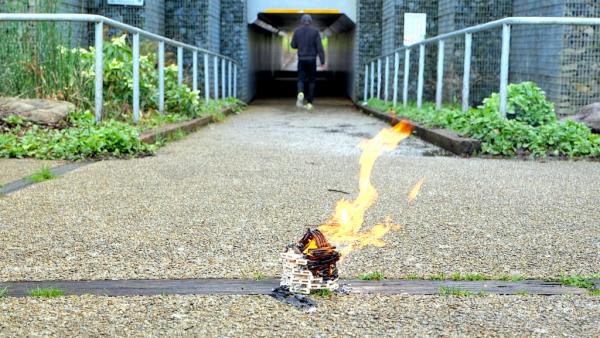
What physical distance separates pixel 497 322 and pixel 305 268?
580 millimetres

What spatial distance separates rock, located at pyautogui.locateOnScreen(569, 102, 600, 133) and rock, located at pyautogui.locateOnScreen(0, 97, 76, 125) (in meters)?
5.19

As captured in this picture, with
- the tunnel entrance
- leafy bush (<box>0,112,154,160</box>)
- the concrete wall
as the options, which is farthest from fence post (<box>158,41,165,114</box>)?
the tunnel entrance

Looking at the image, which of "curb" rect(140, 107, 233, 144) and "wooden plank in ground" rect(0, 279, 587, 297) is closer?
"wooden plank in ground" rect(0, 279, 587, 297)

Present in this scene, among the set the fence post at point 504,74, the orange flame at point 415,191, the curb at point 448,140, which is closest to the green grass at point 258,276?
the orange flame at point 415,191

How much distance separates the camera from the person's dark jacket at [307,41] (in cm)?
1547

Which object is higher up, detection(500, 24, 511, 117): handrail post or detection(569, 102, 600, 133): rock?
detection(500, 24, 511, 117): handrail post

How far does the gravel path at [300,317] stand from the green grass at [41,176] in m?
2.59

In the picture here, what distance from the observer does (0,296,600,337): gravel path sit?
2.14 m

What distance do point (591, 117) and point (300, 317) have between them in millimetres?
6785

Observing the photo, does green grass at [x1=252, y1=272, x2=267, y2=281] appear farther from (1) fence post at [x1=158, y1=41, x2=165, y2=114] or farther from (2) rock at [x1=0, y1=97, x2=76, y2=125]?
(1) fence post at [x1=158, y1=41, x2=165, y2=114]

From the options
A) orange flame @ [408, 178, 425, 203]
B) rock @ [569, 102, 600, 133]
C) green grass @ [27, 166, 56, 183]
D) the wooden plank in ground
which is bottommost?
orange flame @ [408, 178, 425, 203]

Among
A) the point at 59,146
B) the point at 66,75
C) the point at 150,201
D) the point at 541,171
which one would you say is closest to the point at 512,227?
the point at 150,201

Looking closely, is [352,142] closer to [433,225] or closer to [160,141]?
[160,141]

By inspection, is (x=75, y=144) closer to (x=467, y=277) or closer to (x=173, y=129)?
(x=173, y=129)
